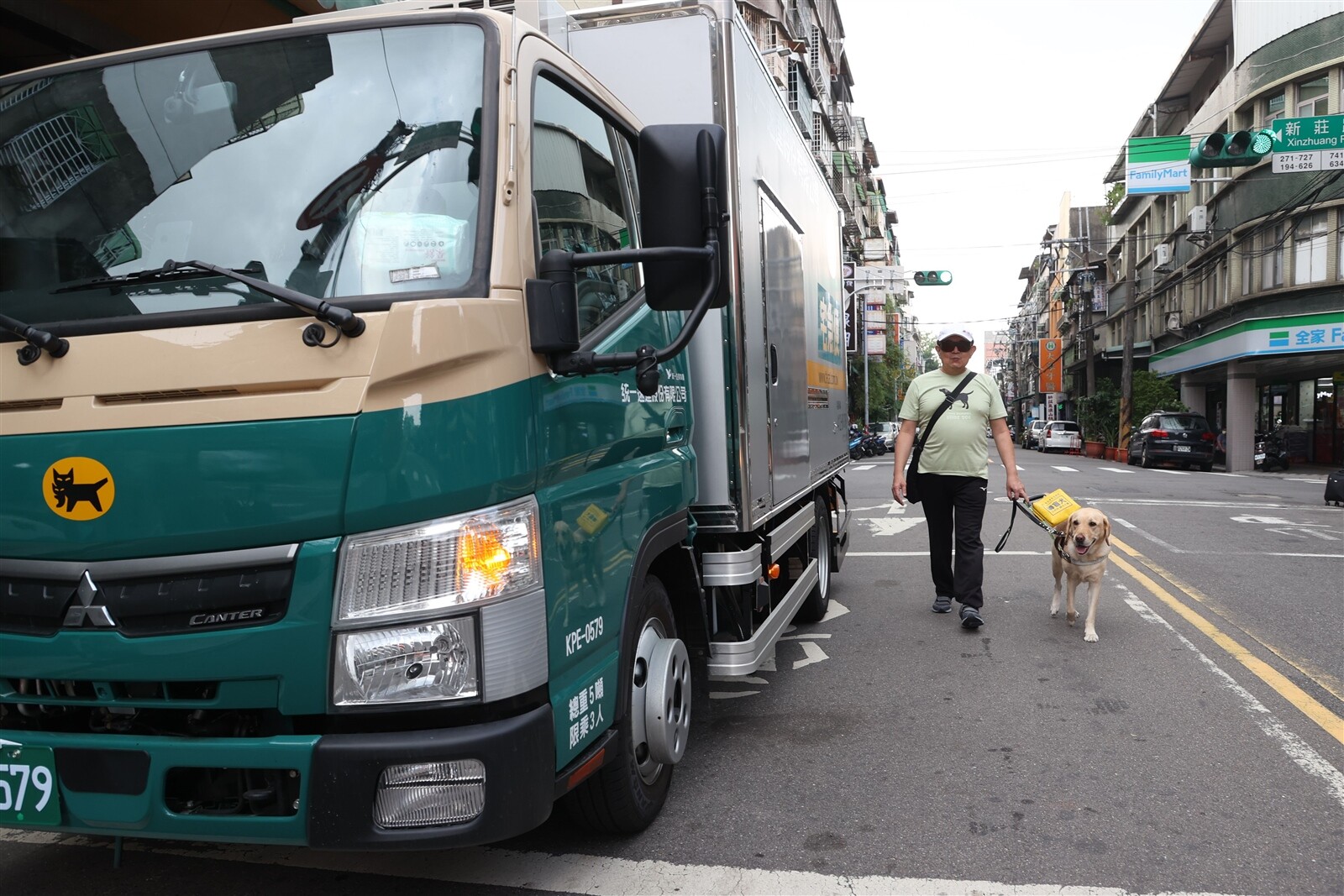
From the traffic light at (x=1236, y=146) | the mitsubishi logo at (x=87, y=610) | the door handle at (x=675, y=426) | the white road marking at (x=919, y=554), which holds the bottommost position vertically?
the white road marking at (x=919, y=554)

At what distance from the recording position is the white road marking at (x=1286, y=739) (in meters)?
3.95

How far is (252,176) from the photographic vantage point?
9.00ft

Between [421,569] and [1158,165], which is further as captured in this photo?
[1158,165]

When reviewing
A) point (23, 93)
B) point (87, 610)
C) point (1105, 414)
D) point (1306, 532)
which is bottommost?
point (1306, 532)

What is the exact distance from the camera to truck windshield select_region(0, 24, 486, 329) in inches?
102

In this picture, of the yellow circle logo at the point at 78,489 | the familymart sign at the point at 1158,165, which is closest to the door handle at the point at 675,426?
the yellow circle logo at the point at 78,489

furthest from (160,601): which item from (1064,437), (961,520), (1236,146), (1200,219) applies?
(1064,437)

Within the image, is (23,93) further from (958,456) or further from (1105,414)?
(1105,414)

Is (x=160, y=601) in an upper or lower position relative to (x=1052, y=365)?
lower

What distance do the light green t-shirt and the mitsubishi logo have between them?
5152mm

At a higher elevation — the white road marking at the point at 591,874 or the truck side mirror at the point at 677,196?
the truck side mirror at the point at 677,196

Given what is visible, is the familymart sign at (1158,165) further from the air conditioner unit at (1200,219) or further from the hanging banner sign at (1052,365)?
the hanging banner sign at (1052,365)

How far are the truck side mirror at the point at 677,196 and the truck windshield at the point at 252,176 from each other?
480mm

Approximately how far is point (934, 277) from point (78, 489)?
3840cm
